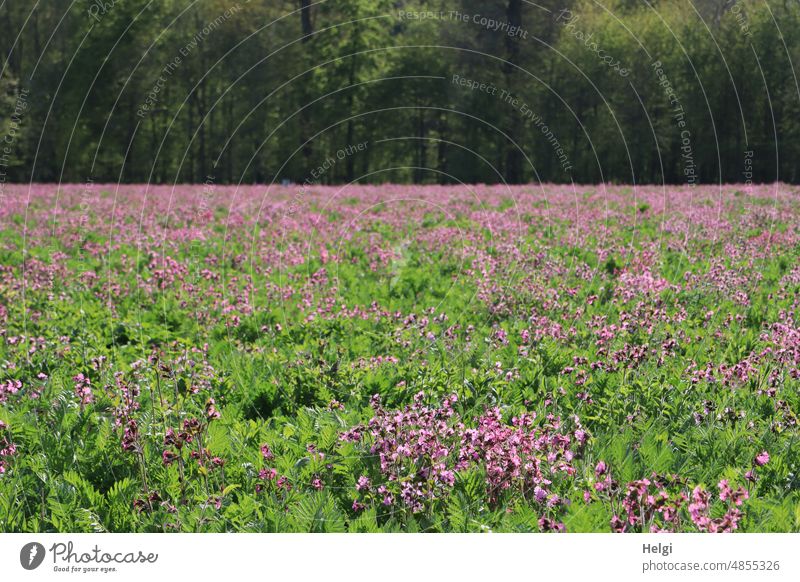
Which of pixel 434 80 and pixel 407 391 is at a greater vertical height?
pixel 434 80

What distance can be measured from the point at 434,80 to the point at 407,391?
54.6 m

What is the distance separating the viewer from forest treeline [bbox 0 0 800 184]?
48.9 metres

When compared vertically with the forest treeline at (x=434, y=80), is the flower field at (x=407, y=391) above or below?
below

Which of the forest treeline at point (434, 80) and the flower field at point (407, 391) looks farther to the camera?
the forest treeline at point (434, 80)

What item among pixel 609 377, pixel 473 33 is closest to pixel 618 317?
pixel 609 377

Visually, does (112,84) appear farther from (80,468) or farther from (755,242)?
(80,468)

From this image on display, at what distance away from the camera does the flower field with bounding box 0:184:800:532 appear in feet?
14.5

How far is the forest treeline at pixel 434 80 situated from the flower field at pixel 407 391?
36422 millimetres

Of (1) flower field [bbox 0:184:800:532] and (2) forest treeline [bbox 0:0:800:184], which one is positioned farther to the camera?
(2) forest treeline [bbox 0:0:800:184]

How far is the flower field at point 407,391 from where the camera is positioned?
4.41 meters

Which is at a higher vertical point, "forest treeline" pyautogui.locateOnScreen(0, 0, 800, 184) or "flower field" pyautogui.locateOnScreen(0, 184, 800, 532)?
"forest treeline" pyautogui.locateOnScreen(0, 0, 800, 184)

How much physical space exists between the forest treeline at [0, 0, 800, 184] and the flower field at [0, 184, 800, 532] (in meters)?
36.4

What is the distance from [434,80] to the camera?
58156 mm

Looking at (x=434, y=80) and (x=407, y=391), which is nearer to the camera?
(x=407, y=391)
